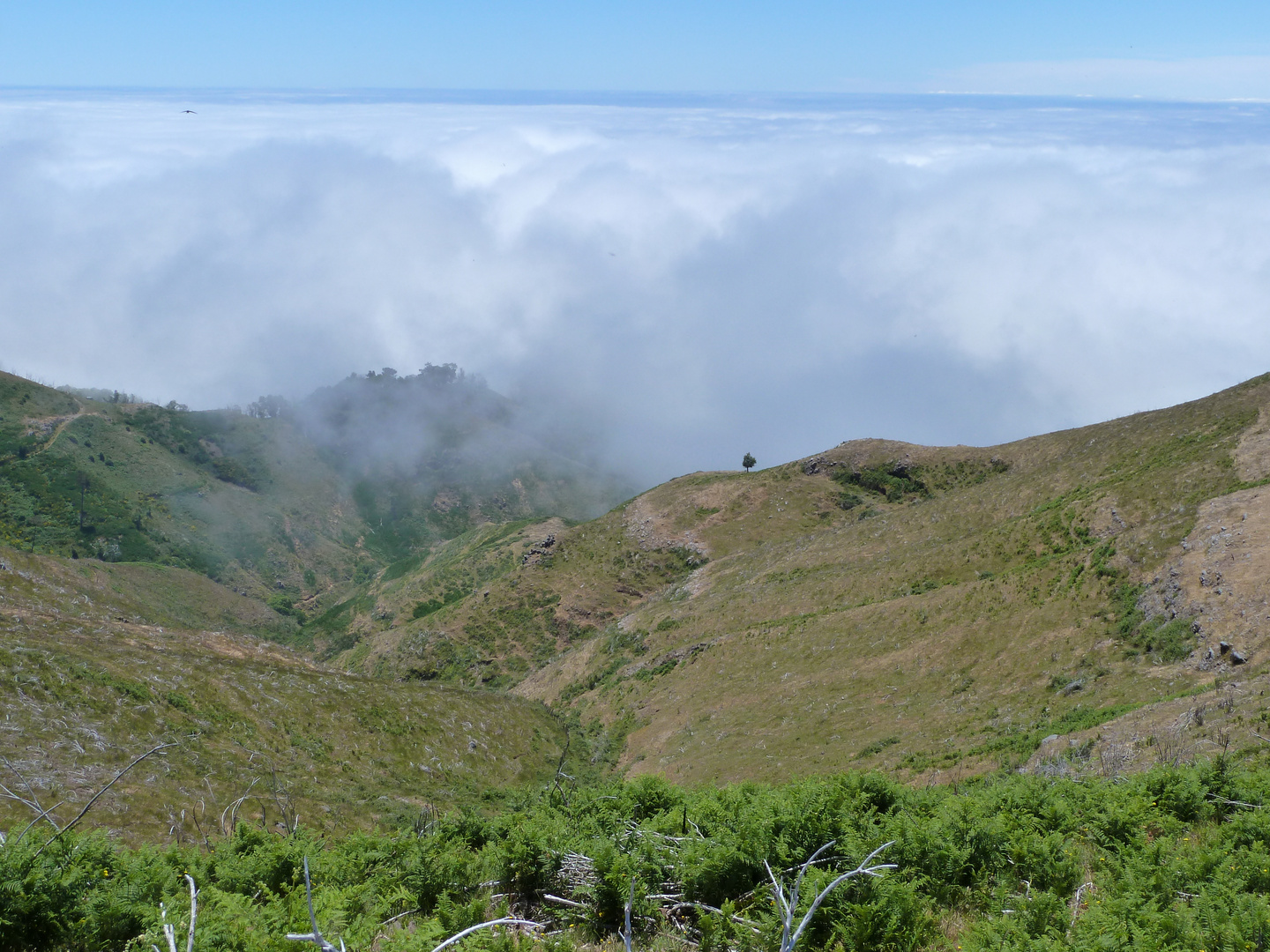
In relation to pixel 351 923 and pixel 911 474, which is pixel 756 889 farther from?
pixel 911 474

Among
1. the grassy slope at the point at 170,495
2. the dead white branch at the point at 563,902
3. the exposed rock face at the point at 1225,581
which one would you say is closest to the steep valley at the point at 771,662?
the exposed rock face at the point at 1225,581

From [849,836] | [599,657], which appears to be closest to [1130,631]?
[849,836]

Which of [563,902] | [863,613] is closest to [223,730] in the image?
[563,902]

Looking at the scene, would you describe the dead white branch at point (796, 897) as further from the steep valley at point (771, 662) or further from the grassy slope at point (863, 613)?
the grassy slope at point (863, 613)

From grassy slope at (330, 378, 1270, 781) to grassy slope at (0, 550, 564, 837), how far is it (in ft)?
26.3

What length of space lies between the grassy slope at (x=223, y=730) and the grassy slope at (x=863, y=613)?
26.3 feet

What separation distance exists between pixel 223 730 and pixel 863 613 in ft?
90.2

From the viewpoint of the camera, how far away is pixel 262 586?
12950cm

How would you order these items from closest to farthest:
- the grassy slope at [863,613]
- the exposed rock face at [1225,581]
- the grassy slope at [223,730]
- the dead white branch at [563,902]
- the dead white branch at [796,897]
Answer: the dead white branch at [796,897]
the dead white branch at [563,902]
the grassy slope at [223,730]
the exposed rock face at [1225,581]
the grassy slope at [863,613]

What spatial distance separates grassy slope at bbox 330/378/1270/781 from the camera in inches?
1021

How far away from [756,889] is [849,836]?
1394mm

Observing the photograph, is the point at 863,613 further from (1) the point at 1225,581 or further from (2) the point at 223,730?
(2) the point at 223,730

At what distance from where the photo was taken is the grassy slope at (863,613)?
25.9 meters

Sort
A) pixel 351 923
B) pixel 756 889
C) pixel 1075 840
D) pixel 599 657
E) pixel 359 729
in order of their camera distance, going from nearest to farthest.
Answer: pixel 351 923, pixel 756 889, pixel 1075 840, pixel 359 729, pixel 599 657
